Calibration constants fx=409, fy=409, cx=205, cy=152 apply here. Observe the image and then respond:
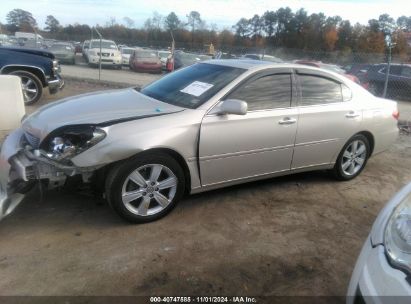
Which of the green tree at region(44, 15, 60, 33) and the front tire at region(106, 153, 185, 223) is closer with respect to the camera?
the front tire at region(106, 153, 185, 223)

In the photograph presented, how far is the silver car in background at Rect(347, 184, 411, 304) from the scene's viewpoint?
1935 millimetres

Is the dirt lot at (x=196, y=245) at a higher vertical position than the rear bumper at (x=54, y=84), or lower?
lower

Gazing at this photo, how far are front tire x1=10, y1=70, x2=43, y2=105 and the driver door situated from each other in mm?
6717

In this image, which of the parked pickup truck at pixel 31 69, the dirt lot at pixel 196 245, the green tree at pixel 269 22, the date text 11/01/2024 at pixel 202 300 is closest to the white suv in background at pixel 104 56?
the parked pickup truck at pixel 31 69

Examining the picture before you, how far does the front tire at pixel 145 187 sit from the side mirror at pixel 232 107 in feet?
2.23

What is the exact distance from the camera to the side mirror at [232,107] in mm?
3961

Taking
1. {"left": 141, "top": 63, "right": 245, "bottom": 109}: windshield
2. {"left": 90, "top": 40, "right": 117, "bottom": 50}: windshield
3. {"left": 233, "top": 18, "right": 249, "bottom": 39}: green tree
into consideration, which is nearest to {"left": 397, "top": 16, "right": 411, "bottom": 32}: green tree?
{"left": 233, "top": 18, "right": 249, "bottom": 39}: green tree

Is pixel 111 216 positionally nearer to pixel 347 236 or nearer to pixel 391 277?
pixel 347 236

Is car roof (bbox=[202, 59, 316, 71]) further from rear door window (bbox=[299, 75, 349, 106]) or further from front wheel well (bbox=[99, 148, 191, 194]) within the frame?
front wheel well (bbox=[99, 148, 191, 194])

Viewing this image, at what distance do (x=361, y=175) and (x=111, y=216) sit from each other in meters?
3.69

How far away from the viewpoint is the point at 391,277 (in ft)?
6.51

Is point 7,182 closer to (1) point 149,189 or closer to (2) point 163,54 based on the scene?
(1) point 149,189

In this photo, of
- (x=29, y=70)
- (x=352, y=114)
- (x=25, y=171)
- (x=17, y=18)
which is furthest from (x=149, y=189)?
(x=17, y=18)

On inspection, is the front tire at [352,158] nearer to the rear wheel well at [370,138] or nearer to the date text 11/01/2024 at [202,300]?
the rear wheel well at [370,138]
